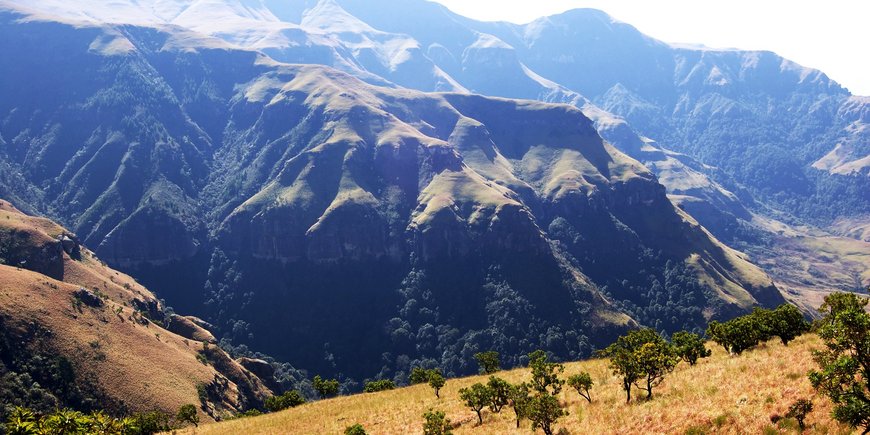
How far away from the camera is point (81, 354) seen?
156m

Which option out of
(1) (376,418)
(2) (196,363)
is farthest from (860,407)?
(2) (196,363)

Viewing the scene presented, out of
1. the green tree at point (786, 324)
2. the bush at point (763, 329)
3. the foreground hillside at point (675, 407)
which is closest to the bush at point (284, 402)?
the foreground hillside at point (675, 407)

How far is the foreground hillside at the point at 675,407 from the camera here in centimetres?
3384

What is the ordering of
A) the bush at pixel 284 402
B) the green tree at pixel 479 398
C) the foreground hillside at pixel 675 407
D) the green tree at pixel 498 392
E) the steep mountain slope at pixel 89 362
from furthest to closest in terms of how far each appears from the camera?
the steep mountain slope at pixel 89 362, the bush at pixel 284 402, the green tree at pixel 498 392, the green tree at pixel 479 398, the foreground hillside at pixel 675 407

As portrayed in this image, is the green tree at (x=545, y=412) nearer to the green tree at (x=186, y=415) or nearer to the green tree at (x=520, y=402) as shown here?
the green tree at (x=520, y=402)

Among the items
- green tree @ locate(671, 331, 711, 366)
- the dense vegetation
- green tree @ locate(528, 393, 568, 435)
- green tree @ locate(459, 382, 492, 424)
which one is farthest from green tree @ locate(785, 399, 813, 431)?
the dense vegetation

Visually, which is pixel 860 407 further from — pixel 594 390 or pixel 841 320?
pixel 594 390

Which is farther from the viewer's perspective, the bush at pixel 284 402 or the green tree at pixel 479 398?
the bush at pixel 284 402

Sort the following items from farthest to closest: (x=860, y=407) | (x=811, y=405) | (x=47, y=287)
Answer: (x=47, y=287) → (x=811, y=405) → (x=860, y=407)

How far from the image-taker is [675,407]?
1515 inches

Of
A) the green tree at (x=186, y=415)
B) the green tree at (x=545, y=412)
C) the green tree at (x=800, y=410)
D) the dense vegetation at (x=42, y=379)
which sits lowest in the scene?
the dense vegetation at (x=42, y=379)

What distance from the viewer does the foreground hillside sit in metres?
33.8

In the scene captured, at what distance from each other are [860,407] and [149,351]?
190 meters

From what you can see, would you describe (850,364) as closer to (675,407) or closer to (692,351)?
(675,407)
